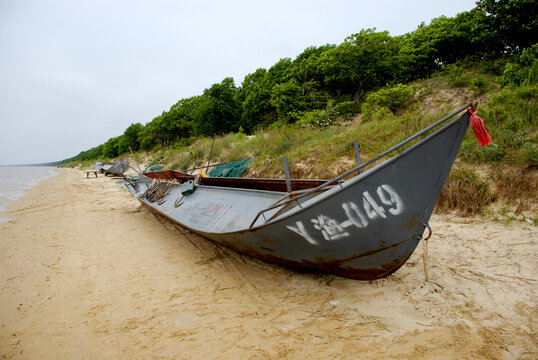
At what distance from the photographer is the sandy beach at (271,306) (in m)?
2.22

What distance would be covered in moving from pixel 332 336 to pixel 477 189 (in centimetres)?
425

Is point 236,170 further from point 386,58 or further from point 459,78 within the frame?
point 386,58

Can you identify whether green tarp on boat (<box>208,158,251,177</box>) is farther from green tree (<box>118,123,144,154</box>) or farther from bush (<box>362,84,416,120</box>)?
green tree (<box>118,123,144,154</box>)

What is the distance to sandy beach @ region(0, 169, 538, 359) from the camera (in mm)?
2225

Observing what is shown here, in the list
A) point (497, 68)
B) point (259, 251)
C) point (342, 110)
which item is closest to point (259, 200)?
point (259, 251)

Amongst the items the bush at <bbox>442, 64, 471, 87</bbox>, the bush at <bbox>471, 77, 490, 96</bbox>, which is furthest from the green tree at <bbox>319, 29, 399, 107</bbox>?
the bush at <bbox>471, 77, 490, 96</bbox>

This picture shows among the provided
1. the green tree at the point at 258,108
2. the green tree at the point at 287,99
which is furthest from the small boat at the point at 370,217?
the green tree at the point at 258,108

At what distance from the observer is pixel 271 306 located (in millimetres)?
2883

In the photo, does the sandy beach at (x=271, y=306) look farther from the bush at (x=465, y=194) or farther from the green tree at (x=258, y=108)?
the green tree at (x=258, y=108)

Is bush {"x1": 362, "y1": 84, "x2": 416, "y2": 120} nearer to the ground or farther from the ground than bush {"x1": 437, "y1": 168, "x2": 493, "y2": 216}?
farther from the ground

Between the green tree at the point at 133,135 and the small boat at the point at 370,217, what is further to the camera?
the green tree at the point at 133,135

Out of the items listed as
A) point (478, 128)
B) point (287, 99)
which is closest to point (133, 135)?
point (287, 99)

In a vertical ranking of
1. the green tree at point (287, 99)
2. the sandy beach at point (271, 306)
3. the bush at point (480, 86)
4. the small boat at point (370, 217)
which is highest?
the green tree at point (287, 99)

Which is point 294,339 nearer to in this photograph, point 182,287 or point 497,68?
point 182,287
